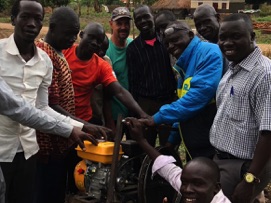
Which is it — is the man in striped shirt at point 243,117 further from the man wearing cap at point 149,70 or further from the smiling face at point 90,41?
the man wearing cap at point 149,70

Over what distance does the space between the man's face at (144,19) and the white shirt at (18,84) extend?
1800 millimetres

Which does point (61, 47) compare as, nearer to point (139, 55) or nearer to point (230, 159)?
point (139, 55)

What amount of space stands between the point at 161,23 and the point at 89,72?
1216 millimetres

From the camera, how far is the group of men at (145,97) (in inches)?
125

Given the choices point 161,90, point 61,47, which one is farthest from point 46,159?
point 161,90

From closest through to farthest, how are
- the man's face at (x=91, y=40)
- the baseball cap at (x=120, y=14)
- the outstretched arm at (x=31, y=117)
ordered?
1. the outstretched arm at (x=31, y=117)
2. the man's face at (x=91, y=40)
3. the baseball cap at (x=120, y=14)

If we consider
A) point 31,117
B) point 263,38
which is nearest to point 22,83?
point 31,117

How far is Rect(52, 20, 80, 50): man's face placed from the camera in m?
4.26

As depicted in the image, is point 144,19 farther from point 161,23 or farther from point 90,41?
point 90,41

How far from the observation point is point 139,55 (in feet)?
17.3

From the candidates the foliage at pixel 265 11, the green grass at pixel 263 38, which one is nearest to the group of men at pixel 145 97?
the green grass at pixel 263 38

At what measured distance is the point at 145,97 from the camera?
5.33 meters

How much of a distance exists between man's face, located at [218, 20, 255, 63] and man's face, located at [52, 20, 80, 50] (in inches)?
60.1

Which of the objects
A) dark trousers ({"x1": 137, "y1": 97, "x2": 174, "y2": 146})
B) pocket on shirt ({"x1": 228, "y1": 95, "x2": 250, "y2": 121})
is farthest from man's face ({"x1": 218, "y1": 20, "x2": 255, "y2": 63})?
dark trousers ({"x1": 137, "y1": 97, "x2": 174, "y2": 146})
